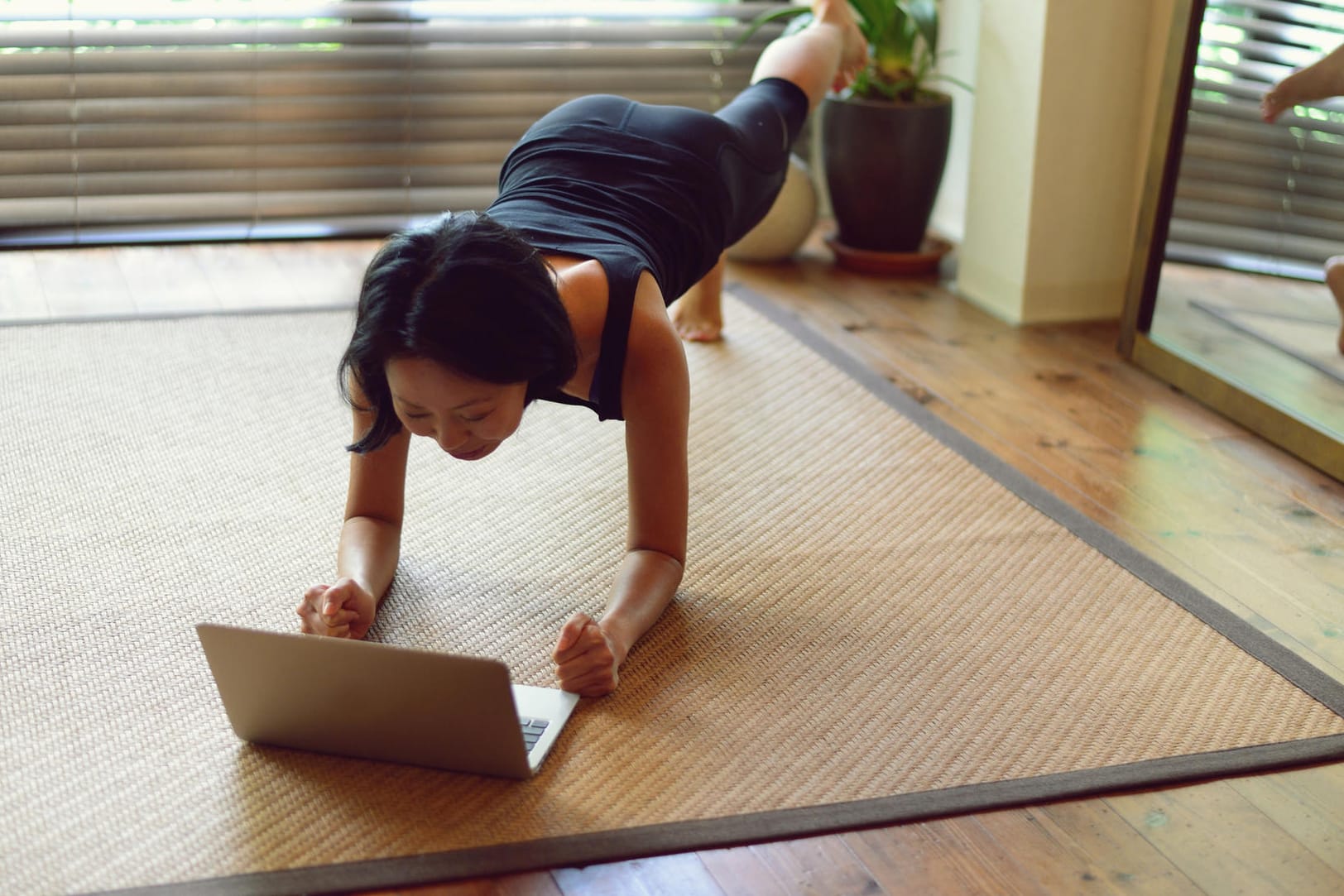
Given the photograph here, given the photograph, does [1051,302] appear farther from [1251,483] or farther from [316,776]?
[316,776]

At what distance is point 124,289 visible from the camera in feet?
8.69

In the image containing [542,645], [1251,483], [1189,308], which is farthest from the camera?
[1189,308]

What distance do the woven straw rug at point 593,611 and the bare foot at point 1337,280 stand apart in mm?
541

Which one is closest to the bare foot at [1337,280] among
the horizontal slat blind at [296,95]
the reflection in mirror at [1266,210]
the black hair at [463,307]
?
the reflection in mirror at [1266,210]

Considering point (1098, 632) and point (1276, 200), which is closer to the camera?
point (1098, 632)

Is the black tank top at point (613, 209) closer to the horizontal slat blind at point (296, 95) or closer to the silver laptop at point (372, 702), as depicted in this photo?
the silver laptop at point (372, 702)

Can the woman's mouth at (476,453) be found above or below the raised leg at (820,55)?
below

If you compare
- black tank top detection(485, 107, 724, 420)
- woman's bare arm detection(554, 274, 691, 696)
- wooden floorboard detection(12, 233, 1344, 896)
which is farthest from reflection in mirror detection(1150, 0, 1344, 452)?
woman's bare arm detection(554, 274, 691, 696)

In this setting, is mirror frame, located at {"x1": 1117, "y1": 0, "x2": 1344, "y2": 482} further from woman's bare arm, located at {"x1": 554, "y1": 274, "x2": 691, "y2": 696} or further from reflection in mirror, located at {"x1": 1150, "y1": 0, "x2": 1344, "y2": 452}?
woman's bare arm, located at {"x1": 554, "y1": 274, "x2": 691, "y2": 696}

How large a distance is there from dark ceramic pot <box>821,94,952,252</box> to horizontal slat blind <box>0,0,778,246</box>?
502 mm

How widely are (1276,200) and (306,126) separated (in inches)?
80.3

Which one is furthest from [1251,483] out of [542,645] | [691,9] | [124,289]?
[124,289]

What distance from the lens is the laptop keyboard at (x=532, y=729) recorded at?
4.26 feet

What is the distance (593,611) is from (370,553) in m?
0.26
